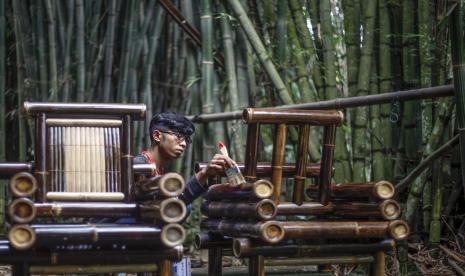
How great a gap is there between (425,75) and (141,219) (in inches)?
80.1

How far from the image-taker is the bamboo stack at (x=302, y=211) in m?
3.23

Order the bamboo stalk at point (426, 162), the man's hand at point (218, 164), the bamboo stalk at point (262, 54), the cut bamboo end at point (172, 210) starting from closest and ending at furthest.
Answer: the cut bamboo end at point (172, 210) → the man's hand at point (218, 164) → the bamboo stalk at point (426, 162) → the bamboo stalk at point (262, 54)

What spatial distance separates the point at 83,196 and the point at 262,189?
2.12 ft

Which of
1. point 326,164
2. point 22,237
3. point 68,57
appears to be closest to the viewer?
point 22,237

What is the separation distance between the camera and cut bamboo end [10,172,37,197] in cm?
285

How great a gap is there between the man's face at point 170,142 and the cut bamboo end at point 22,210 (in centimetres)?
108

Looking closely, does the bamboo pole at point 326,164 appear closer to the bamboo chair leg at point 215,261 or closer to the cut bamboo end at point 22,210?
the bamboo chair leg at point 215,261

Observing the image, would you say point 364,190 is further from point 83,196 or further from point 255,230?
point 83,196

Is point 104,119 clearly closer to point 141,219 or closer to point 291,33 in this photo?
point 141,219

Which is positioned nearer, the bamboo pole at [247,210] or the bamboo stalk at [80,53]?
the bamboo pole at [247,210]

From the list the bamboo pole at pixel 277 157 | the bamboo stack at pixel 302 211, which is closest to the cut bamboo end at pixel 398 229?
the bamboo stack at pixel 302 211

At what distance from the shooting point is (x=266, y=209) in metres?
3.17

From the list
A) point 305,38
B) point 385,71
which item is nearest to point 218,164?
point 385,71

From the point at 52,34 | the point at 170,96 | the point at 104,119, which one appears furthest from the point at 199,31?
the point at 104,119
